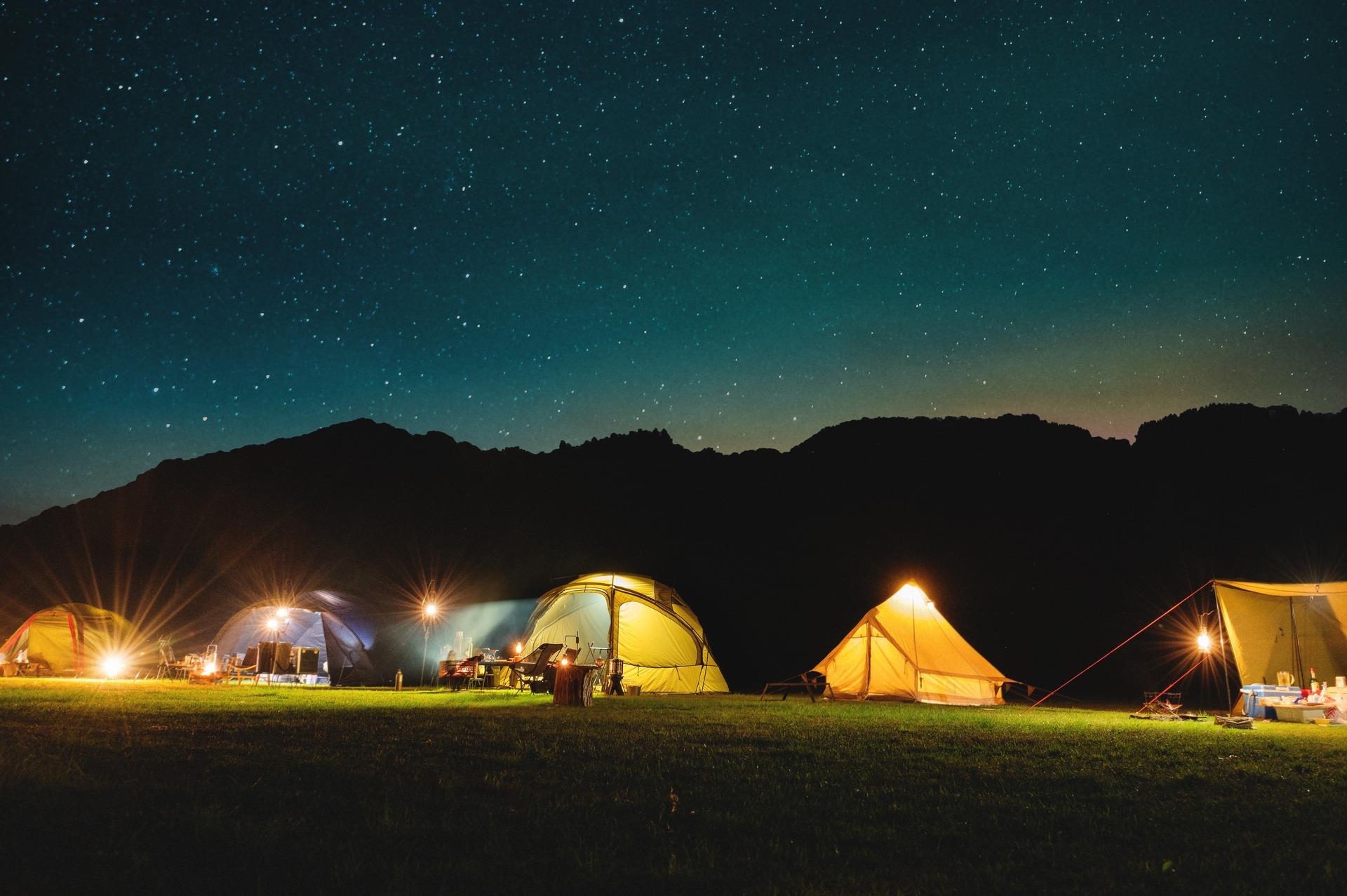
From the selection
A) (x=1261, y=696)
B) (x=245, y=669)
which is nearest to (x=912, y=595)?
(x=1261, y=696)

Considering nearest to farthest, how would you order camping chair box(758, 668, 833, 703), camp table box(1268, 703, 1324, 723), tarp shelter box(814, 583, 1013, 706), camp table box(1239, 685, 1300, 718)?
1. camp table box(1268, 703, 1324, 723)
2. camp table box(1239, 685, 1300, 718)
3. camping chair box(758, 668, 833, 703)
4. tarp shelter box(814, 583, 1013, 706)

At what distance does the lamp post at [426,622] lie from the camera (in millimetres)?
24172

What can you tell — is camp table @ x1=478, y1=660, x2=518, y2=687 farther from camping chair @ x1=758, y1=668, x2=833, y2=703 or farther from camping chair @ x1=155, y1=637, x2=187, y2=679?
camping chair @ x1=155, y1=637, x2=187, y2=679

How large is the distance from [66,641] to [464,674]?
43.9ft

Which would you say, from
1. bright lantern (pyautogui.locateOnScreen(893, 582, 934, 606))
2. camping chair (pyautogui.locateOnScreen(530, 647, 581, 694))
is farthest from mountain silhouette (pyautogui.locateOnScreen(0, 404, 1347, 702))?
camping chair (pyautogui.locateOnScreen(530, 647, 581, 694))

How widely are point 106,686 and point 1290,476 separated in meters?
65.3

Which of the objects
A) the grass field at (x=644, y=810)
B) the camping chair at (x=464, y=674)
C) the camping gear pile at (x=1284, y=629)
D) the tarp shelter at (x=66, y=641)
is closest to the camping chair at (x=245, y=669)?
the camping chair at (x=464, y=674)

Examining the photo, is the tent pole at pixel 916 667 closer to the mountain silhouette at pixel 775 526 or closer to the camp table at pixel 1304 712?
the camp table at pixel 1304 712

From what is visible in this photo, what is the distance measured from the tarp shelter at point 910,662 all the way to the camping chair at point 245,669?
44.8ft

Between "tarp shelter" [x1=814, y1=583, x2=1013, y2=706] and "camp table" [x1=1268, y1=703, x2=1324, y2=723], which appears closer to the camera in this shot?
"camp table" [x1=1268, y1=703, x2=1324, y2=723]

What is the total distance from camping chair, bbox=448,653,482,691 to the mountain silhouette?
18.7m

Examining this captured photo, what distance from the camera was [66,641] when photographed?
23953mm

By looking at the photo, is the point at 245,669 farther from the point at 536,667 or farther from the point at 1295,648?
the point at 1295,648

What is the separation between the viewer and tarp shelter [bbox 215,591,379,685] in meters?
22.6
